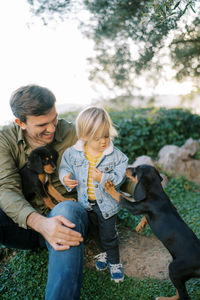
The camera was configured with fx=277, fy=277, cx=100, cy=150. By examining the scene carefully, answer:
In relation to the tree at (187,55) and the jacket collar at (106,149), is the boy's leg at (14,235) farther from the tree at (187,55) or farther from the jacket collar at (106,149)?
the tree at (187,55)

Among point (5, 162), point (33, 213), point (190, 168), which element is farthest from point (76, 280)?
point (190, 168)

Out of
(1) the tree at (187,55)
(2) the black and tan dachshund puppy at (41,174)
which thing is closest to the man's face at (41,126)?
(2) the black and tan dachshund puppy at (41,174)

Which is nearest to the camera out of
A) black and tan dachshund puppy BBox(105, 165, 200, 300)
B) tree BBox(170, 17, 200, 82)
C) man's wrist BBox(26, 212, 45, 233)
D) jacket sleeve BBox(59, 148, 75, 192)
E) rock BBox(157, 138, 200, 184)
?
black and tan dachshund puppy BBox(105, 165, 200, 300)

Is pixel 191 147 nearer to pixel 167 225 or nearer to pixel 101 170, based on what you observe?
pixel 101 170

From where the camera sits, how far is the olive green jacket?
9.14 feet

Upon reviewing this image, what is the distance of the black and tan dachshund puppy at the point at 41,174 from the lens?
3.25m

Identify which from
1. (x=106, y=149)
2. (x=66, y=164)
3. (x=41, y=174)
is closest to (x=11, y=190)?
(x=41, y=174)

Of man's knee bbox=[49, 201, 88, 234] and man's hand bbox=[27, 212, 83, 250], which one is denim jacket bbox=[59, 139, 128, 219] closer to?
man's knee bbox=[49, 201, 88, 234]

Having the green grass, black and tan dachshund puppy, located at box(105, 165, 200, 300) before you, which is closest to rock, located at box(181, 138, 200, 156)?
the green grass

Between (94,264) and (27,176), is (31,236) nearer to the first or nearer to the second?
(27,176)

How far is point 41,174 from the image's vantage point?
3.29 meters

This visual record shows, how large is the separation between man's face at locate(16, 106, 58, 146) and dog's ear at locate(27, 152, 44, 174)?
0.76 ft

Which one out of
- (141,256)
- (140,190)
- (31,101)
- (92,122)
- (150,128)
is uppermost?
(31,101)

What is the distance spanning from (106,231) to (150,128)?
16.4ft
